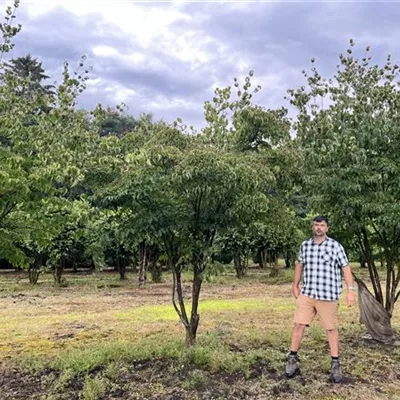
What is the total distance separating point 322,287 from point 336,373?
94 centimetres

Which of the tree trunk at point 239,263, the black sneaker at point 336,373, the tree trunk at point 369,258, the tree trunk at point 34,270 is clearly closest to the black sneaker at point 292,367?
the black sneaker at point 336,373

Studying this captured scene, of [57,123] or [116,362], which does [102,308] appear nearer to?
[116,362]

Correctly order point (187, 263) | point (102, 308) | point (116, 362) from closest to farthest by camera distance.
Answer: point (116, 362), point (187, 263), point (102, 308)

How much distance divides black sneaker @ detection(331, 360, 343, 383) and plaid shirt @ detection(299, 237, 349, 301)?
2.35 ft

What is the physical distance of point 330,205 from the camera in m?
6.95

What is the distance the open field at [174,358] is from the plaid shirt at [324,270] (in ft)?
3.16

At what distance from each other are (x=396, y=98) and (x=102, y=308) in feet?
27.2

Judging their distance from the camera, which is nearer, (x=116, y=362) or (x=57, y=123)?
(x=57, y=123)

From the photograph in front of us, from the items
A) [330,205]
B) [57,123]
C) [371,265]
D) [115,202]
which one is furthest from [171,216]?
[371,265]

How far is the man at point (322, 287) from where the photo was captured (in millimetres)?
5223

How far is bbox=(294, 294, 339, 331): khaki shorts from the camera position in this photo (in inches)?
206

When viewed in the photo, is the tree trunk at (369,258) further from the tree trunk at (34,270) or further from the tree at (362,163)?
the tree trunk at (34,270)

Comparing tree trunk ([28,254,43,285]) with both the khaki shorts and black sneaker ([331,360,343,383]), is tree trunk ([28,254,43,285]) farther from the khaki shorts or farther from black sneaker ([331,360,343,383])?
black sneaker ([331,360,343,383])

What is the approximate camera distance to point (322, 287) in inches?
206
